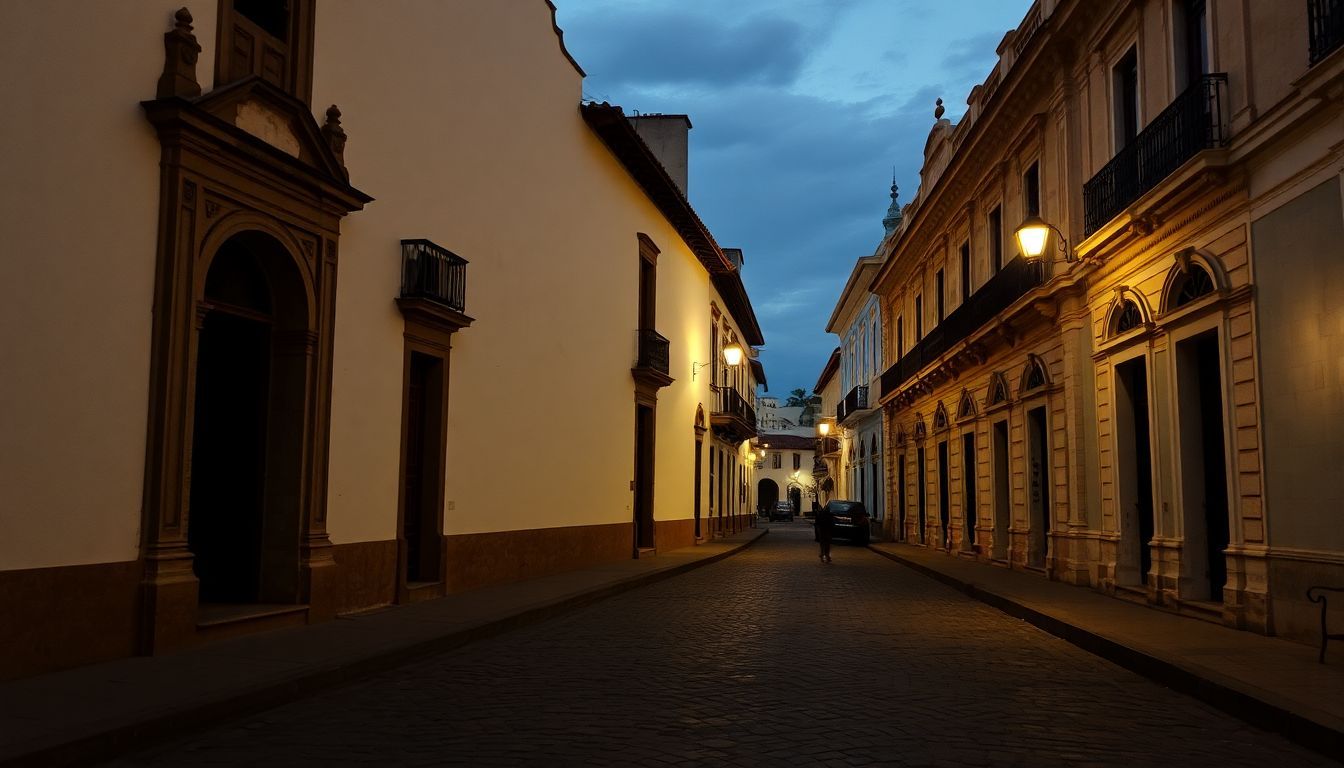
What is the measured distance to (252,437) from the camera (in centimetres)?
996

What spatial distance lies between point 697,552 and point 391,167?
588 inches

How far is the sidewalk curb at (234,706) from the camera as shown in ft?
16.6

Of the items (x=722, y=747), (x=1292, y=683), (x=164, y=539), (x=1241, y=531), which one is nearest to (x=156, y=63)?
(x=164, y=539)

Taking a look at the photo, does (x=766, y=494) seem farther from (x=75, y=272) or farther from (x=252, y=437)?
(x=75, y=272)

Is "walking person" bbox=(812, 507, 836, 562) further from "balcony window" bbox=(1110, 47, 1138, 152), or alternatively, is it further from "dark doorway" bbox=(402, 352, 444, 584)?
"dark doorway" bbox=(402, 352, 444, 584)

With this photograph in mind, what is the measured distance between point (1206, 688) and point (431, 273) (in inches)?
336

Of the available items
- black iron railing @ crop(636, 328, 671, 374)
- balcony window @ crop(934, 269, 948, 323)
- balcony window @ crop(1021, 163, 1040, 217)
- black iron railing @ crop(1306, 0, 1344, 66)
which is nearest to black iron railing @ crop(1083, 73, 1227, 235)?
black iron railing @ crop(1306, 0, 1344, 66)

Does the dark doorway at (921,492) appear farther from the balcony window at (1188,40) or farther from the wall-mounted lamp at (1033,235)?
the balcony window at (1188,40)

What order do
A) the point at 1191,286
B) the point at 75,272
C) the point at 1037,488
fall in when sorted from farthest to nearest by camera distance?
the point at 1037,488, the point at 1191,286, the point at 75,272

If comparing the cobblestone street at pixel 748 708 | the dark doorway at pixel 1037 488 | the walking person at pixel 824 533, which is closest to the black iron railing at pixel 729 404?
the walking person at pixel 824 533

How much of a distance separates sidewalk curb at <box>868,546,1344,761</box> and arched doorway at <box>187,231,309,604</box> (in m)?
7.27

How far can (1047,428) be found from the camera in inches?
668

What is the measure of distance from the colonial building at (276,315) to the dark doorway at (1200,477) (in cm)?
838

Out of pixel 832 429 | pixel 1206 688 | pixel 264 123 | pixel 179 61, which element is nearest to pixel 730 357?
pixel 264 123
